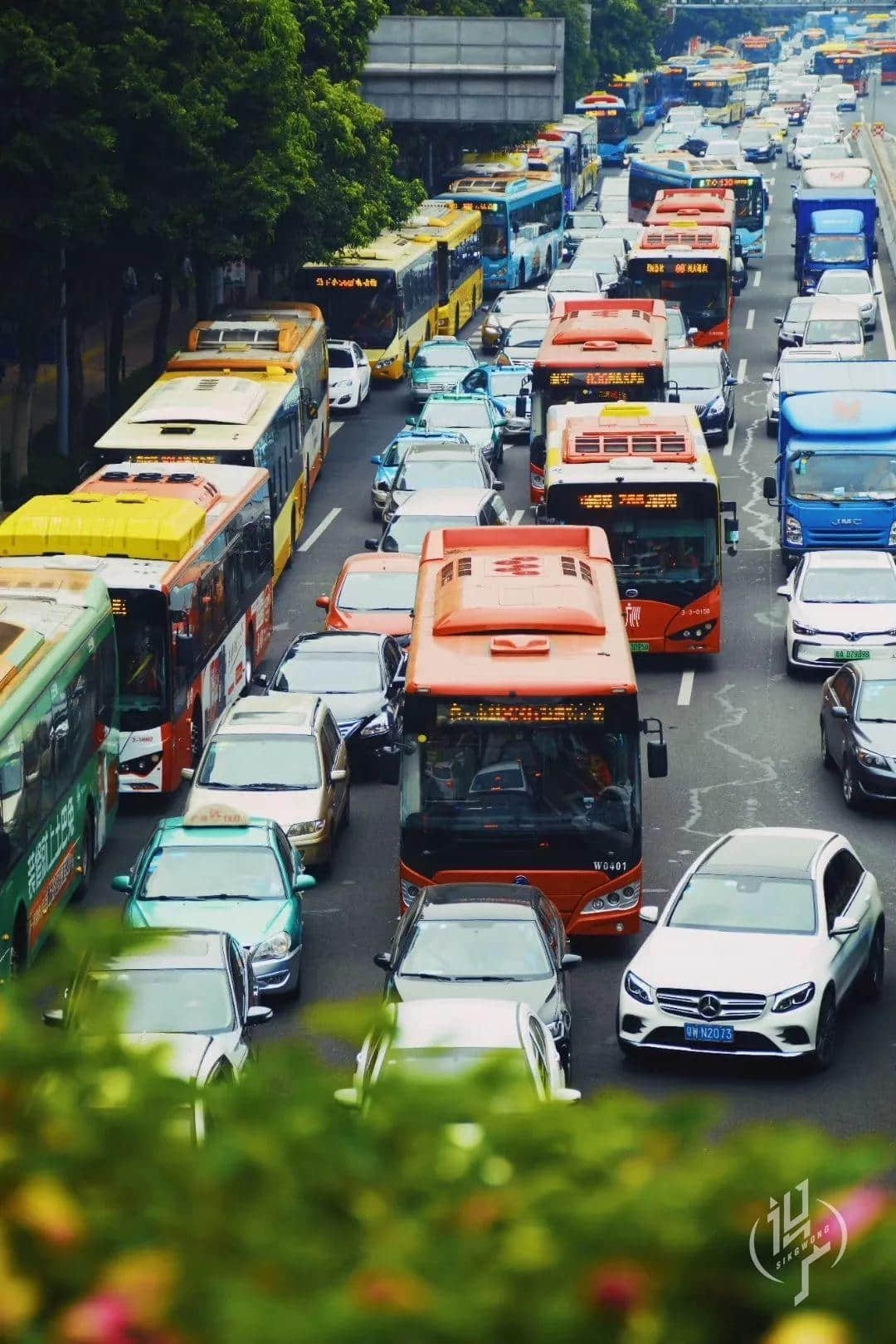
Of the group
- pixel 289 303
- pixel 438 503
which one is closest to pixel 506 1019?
pixel 438 503

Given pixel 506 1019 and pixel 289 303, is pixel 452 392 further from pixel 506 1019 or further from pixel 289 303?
pixel 506 1019

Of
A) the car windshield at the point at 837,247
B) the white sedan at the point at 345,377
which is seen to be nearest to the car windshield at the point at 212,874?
the white sedan at the point at 345,377

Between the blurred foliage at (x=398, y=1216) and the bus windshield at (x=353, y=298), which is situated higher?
the blurred foliage at (x=398, y=1216)

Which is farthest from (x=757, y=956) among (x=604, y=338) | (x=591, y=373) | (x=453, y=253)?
(x=453, y=253)

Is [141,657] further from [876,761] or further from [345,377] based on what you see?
[345,377]

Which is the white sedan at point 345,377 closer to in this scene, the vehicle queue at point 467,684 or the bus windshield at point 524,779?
the vehicle queue at point 467,684

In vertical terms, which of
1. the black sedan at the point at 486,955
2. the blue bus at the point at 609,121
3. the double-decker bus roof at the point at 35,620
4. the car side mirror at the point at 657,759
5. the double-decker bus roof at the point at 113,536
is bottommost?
the blue bus at the point at 609,121
